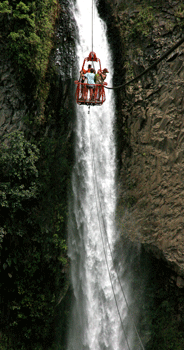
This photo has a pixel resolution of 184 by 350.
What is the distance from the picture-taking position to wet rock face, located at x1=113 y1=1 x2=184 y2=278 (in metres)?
12.2

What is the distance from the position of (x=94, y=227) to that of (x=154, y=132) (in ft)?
15.5

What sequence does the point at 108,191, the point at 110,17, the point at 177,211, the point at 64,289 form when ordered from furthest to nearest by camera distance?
1. the point at 110,17
2. the point at 108,191
3. the point at 64,289
4. the point at 177,211

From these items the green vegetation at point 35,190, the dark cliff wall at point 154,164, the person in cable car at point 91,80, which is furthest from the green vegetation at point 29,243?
the person in cable car at point 91,80

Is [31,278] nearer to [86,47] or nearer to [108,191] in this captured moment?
[108,191]

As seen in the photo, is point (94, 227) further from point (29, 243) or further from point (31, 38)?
point (31, 38)

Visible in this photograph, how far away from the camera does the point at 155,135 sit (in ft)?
42.0

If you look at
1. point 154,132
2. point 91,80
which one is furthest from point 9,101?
point 154,132

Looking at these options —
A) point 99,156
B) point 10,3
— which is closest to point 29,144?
point 99,156

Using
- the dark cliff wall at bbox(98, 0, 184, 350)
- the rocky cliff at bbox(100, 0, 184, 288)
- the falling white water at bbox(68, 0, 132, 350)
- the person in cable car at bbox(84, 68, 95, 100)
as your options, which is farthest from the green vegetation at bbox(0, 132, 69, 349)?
the person in cable car at bbox(84, 68, 95, 100)

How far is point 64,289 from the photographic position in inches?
515

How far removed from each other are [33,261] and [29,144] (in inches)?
187

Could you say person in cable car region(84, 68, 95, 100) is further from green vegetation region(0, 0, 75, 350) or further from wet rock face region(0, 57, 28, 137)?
wet rock face region(0, 57, 28, 137)

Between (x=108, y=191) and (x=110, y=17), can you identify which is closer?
(x=108, y=191)

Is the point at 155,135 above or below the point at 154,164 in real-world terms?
above
